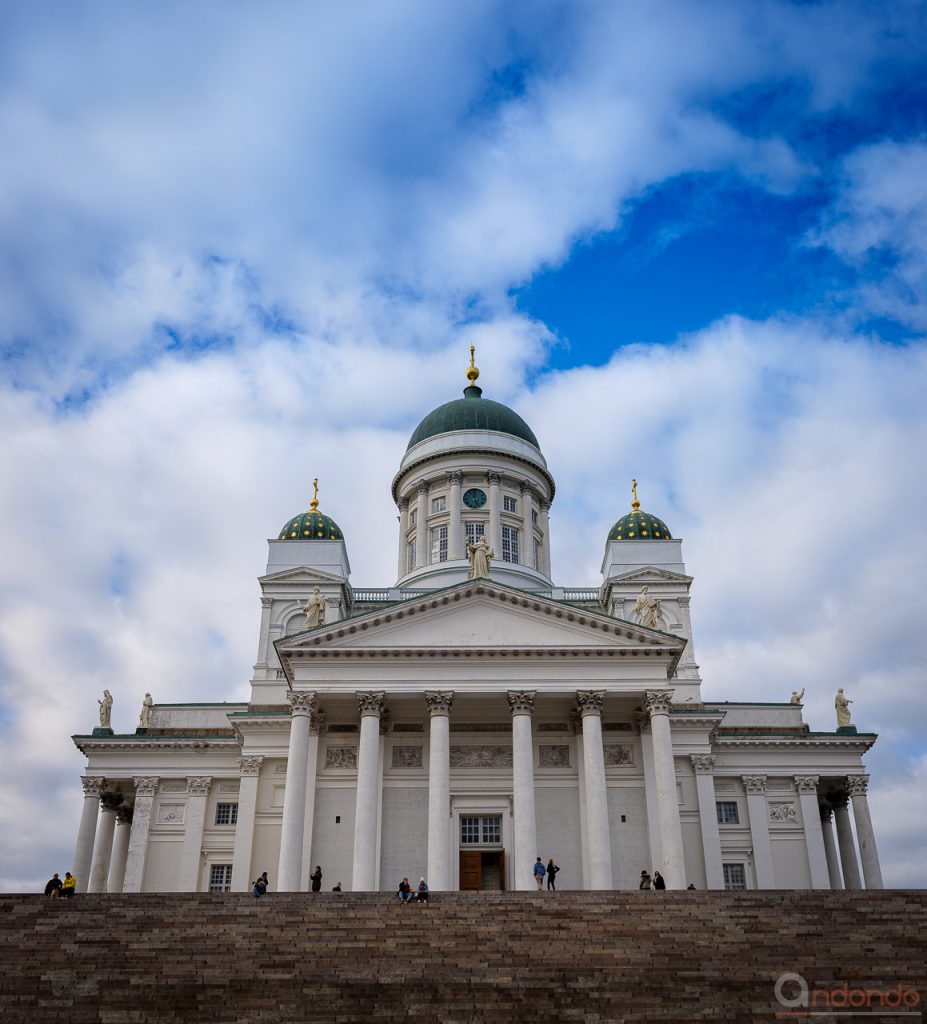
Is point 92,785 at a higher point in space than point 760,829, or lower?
higher


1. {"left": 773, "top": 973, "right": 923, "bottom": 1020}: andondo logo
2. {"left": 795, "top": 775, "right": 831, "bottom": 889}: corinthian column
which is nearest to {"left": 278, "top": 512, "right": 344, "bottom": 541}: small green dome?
{"left": 795, "top": 775, "right": 831, "bottom": 889}: corinthian column

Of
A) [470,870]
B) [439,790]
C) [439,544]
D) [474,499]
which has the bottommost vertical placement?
[470,870]

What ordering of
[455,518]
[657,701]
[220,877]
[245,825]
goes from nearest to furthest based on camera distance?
[657,701] < [245,825] < [220,877] < [455,518]

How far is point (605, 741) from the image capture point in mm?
37969

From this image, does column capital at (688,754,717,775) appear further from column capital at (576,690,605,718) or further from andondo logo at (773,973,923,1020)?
andondo logo at (773,973,923,1020)

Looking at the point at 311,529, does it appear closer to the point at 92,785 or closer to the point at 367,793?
the point at 92,785

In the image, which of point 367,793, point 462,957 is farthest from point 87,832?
point 462,957

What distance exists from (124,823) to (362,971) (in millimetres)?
31297

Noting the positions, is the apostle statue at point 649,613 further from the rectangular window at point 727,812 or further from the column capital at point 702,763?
the rectangular window at point 727,812

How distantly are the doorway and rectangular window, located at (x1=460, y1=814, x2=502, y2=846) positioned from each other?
36 cm

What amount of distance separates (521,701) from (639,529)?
716 inches

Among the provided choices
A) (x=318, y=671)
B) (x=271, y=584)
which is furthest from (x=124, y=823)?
(x=318, y=671)

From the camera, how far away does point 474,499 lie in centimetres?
5409

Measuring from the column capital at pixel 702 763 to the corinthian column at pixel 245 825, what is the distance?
57.1 feet
